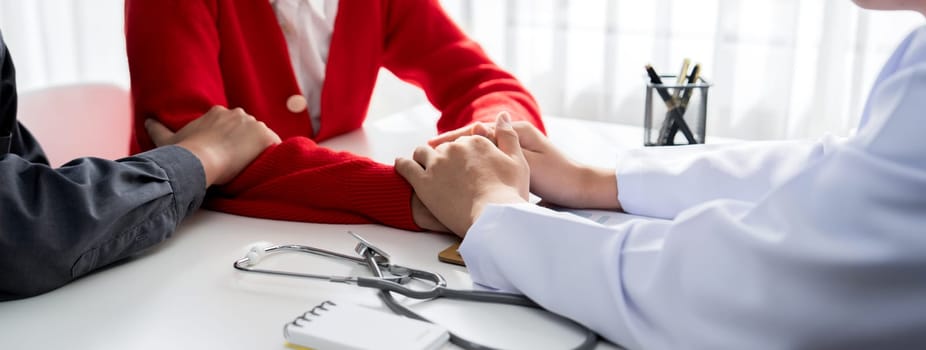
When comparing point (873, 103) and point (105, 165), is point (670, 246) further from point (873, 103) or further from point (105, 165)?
point (105, 165)

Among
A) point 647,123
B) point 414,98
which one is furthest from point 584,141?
point 414,98

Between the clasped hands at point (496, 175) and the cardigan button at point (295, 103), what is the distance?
1.16 feet

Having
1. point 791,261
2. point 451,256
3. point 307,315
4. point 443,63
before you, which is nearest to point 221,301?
point 307,315

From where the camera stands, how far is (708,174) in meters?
A: 0.93

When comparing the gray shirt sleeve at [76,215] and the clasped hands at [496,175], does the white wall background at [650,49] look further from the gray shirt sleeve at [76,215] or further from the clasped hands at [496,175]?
the gray shirt sleeve at [76,215]

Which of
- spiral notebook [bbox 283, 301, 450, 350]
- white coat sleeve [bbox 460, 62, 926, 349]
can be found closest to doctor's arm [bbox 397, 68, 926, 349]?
white coat sleeve [bbox 460, 62, 926, 349]

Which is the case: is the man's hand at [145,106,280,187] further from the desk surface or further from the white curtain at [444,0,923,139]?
the white curtain at [444,0,923,139]

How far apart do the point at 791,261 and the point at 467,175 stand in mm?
402

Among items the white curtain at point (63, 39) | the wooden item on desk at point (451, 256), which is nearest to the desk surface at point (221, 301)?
the wooden item on desk at point (451, 256)

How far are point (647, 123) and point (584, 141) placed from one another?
108mm

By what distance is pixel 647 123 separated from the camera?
1192 millimetres

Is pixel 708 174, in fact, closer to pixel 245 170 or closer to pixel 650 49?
pixel 245 170

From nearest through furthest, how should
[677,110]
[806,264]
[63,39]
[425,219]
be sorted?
[806,264] → [425,219] → [677,110] → [63,39]

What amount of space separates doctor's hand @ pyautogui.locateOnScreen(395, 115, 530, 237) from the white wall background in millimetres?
1170
